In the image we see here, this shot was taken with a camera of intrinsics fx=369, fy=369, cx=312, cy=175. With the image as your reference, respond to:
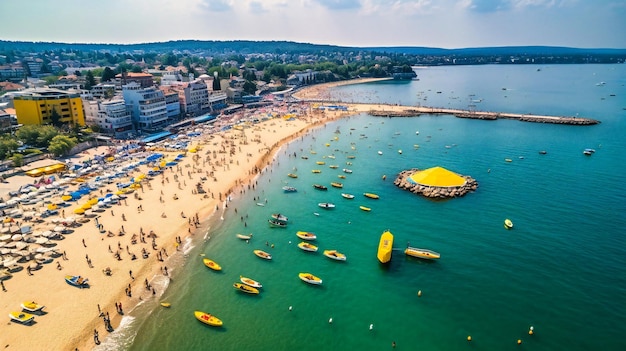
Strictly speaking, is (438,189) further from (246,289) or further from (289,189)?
(246,289)

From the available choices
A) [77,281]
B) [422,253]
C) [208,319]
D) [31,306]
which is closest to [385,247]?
[422,253]

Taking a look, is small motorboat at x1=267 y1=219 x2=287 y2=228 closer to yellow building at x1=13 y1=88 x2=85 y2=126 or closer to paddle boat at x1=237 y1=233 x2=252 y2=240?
paddle boat at x1=237 y1=233 x2=252 y2=240

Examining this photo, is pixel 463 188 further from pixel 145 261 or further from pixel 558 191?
pixel 145 261

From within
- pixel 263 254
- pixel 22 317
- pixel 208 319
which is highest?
pixel 22 317

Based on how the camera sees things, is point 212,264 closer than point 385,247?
Yes

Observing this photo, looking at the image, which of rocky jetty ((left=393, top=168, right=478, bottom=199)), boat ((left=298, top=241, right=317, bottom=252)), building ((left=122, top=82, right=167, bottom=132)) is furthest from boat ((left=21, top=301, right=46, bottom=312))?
building ((left=122, top=82, right=167, bottom=132))

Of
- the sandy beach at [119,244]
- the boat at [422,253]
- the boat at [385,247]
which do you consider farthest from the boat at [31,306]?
Result: the boat at [422,253]
